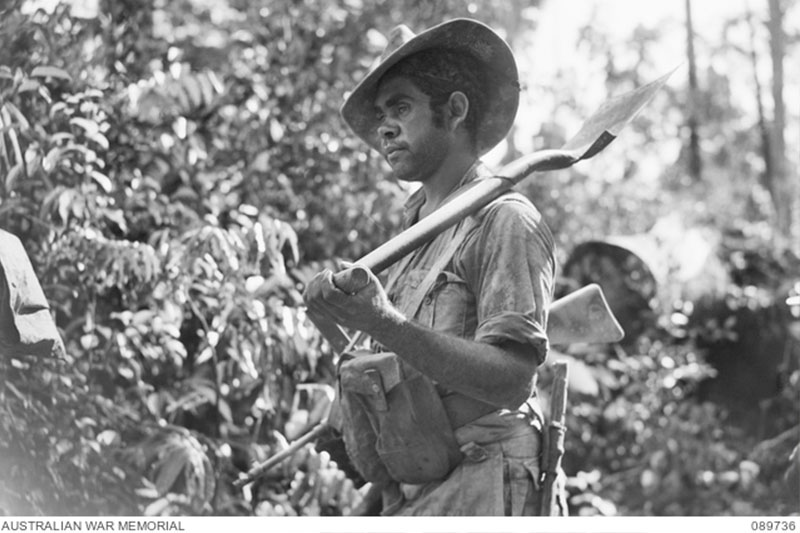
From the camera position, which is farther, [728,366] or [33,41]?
[728,366]

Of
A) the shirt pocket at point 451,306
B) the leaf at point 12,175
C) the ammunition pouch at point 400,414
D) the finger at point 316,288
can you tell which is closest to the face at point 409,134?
the shirt pocket at point 451,306

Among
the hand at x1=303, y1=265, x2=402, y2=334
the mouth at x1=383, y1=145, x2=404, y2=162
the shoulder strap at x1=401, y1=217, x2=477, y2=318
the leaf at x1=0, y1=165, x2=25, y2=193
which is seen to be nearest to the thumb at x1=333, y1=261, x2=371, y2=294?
the hand at x1=303, y1=265, x2=402, y2=334

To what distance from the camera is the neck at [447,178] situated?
5570mm

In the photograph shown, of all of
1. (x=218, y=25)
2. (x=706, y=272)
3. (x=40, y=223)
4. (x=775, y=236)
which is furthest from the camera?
(x=775, y=236)

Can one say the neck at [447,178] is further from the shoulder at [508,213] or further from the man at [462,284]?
the shoulder at [508,213]

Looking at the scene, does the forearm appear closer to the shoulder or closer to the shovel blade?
A: the shoulder

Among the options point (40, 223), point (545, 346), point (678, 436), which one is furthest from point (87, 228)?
point (678, 436)

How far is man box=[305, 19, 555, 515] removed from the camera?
16.0 feet

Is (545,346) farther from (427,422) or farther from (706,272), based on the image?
(706,272)

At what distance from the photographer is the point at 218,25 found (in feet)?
34.1

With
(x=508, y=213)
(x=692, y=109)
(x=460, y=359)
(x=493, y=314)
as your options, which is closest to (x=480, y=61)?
(x=508, y=213)

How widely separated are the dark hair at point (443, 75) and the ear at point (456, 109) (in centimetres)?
2

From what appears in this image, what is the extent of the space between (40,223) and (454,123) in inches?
107

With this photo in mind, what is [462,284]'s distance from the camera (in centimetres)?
524
